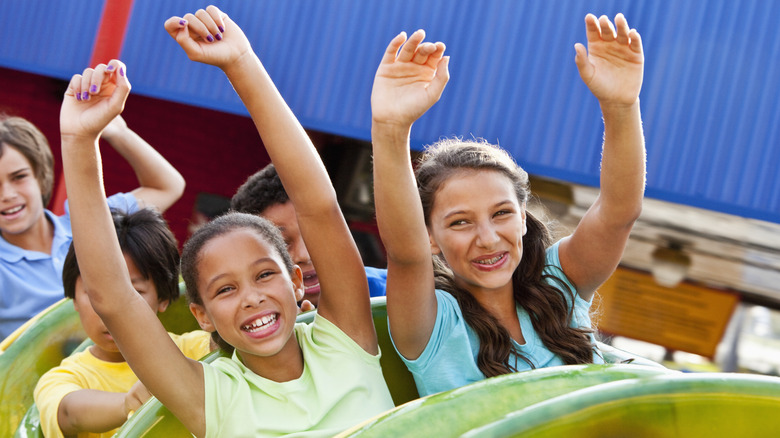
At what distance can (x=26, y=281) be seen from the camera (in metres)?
A: 2.48

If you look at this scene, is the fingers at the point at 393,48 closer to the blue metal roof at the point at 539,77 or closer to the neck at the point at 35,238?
the neck at the point at 35,238

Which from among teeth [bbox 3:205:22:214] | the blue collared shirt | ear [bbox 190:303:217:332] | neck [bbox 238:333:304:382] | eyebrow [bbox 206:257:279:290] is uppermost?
eyebrow [bbox 206:257:279:290]

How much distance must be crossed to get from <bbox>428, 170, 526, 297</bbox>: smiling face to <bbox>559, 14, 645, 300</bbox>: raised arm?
17cm

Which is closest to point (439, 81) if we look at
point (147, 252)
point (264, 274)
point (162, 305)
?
point (264, 274)

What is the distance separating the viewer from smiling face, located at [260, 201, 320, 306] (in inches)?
77.5

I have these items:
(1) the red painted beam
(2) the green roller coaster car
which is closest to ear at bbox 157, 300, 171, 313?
(2) the green roller coaster car

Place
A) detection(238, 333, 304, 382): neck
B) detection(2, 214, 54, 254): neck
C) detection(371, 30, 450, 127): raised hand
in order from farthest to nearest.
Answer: detection(2, 214, 54, 254): neck < detection(238, 333, 304, 382): neck < detection(371, 30, 450, 127): raised hand

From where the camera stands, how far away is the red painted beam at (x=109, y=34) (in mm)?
4406

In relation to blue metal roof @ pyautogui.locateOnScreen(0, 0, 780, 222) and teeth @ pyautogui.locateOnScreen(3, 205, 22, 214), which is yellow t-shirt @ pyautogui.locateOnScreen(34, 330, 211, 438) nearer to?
teeth @ pyautogui.locateOnScreen(3, 205, 22, 214)

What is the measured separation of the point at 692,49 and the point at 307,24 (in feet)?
6.83

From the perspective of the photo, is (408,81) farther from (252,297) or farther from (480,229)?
(252,297)

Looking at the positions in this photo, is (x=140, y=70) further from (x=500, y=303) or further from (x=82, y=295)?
(x=500, y=303)

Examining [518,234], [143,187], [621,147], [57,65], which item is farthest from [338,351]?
[57,65]

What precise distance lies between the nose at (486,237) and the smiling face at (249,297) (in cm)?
37
